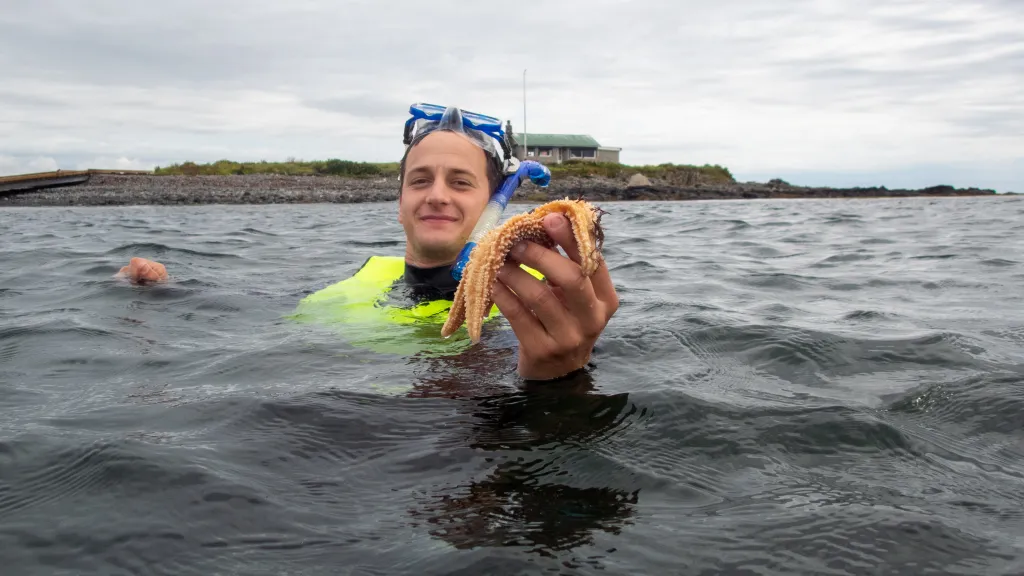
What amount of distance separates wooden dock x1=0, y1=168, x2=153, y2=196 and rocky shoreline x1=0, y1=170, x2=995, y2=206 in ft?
2.05

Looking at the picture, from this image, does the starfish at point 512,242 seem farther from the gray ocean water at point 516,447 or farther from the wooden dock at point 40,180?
the wooden dock at point 40,180

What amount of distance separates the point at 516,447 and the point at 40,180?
4049cm

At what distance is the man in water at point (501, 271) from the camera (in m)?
3.19

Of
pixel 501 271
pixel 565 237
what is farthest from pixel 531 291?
pixel 565 237

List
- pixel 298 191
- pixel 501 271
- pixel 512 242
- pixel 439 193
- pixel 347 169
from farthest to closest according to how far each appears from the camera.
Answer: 1. pixel 347 169
2. pixel 298 191
3. pixel 439 193
4. pixel 501 271
5. pixel 512 242

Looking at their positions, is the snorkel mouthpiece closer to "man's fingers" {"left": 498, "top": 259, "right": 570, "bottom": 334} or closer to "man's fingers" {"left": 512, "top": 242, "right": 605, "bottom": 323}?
"man's fingers" {"left": 498, "top": 259, "right": 570, "bottom": 334}

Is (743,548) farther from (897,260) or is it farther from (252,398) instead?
(897,260)

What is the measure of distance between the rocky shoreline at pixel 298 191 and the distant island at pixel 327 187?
1.7 inches

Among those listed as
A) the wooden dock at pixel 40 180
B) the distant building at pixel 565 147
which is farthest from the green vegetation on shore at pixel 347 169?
the wooden dock at pixel 40 180

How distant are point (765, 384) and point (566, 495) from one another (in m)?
2.00

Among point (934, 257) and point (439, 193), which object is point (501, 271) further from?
point (934, 257)

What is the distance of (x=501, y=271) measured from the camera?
332 cm

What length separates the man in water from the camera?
319 centimetres

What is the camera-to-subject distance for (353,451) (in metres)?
3.19
